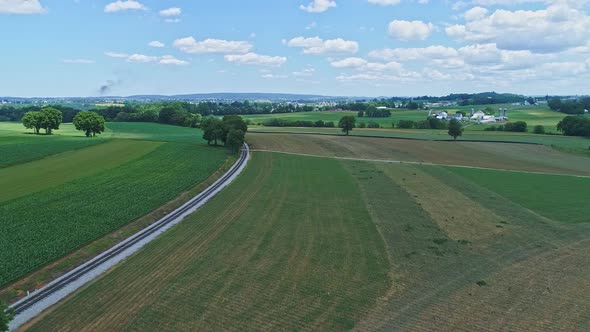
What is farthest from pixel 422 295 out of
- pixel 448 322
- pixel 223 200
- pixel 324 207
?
pixel 223 200

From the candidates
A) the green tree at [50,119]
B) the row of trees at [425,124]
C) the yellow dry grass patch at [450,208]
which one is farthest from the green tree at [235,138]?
the row of trees at [425,124]

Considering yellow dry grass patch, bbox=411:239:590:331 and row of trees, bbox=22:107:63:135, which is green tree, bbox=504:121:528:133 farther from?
row of trees, bbox=22:107:63:135

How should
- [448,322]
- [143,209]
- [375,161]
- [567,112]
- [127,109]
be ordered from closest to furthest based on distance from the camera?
[448,322] < [143,209] < [375,161] < [127,109] < [567,112]

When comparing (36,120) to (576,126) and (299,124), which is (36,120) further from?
(576,126)


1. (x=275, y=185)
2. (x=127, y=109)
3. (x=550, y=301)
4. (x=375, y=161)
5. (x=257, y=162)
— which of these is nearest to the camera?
(x=550, y=301)

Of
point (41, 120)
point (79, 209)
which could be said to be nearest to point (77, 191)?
point (79, 209)

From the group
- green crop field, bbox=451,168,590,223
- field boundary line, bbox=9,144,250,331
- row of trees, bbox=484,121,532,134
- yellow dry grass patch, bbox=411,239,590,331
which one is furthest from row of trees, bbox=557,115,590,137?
field boundary line, bbox=9,144,250,331

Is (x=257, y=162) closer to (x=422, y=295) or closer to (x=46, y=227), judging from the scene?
(x=46, y=227)
